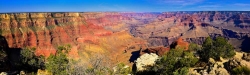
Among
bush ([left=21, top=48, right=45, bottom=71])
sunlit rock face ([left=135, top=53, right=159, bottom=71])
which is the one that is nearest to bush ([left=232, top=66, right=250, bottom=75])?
sunlit rock face ([left=135, top=53, right=159, bottom=71])

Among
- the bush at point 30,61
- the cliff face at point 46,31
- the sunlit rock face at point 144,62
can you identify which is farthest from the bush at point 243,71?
the cliff face at point 46,31

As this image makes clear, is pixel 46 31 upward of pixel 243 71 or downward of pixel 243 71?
downward

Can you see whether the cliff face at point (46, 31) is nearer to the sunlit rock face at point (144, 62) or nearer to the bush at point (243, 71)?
the sunlit rock face at point (144, 62)

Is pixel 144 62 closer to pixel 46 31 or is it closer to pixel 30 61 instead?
pixel 30 61

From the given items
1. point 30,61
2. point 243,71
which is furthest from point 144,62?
point 243,71

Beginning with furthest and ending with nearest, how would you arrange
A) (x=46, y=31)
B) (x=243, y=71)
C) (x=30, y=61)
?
(x=46, y=31), (x=30, y=61), (x=243, y=71)

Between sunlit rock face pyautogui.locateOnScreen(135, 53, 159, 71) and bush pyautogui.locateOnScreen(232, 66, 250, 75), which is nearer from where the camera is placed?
bush pyautogui.locateOnScreen(232, 66, 250, 75)

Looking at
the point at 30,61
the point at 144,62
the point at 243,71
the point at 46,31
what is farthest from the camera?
the point at 46,31

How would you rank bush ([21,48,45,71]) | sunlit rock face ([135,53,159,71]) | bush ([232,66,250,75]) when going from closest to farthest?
1. bush ([232,66,250,75])
2. sunlit rock face ([135,53,159,71])
3. bush ([21,48,45,71])

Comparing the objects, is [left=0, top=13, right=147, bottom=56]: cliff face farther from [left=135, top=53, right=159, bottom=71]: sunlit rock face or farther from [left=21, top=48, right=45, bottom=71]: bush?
[left=135, top=53, right=159, bottom=71]: sunlit rock face

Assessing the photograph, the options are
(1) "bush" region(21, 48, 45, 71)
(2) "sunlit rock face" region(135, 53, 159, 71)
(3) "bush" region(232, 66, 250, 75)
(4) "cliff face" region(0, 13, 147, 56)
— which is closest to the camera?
(3) "bush" region(232, 66, 250, 75)

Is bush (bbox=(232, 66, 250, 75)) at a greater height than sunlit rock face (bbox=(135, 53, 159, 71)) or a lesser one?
greater

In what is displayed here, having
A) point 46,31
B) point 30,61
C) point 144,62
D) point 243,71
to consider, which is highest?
point 243,71
